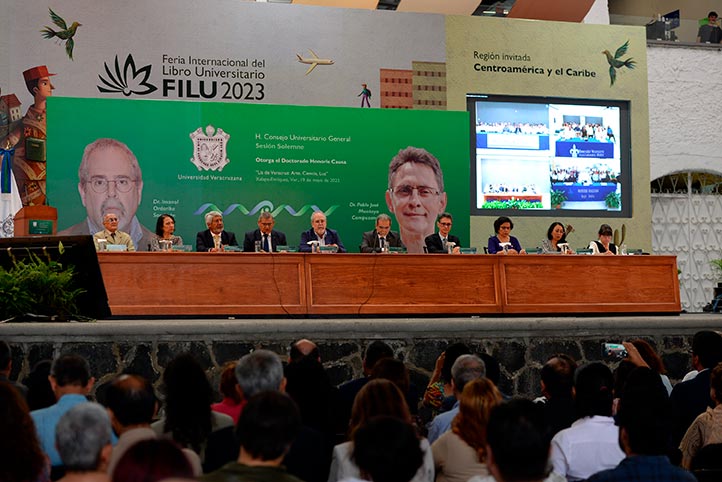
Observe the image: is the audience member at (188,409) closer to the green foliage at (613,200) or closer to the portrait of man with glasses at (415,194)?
the portrait of man with glasses at (415,194)

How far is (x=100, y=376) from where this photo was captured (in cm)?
744

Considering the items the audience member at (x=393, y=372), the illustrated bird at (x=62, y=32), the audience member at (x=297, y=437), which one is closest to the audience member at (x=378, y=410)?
the audience member at (x=297, y=437)

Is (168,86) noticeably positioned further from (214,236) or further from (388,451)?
(388,451)

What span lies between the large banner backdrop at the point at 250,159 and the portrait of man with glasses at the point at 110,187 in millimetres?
18

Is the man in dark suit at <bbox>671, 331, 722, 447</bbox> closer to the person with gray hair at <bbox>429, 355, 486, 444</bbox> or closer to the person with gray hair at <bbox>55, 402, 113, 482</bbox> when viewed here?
the person with gray hair at <bbox>429, 355, 486, 444</bbox>

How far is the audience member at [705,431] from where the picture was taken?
4367 mm

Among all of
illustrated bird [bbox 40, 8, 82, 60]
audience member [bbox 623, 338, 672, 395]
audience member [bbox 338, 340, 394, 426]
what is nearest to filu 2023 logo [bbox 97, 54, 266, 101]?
illustrated bird [bbox 40, 8, 82, 60]

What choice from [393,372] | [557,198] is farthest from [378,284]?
[557,198]

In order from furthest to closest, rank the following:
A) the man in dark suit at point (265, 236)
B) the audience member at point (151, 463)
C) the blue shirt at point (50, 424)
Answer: the man in dark suit at point (265, 236) < the blue shirt at point (50, 424) < the audience member at point (151, 463)

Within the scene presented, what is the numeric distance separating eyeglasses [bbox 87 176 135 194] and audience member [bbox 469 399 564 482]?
32.5 feet

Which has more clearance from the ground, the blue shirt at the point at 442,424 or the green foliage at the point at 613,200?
the green foliage at the point at 613,200

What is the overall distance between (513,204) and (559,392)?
8702 mm

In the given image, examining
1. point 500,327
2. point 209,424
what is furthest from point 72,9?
point 209,424

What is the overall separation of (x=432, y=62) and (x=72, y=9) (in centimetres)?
474
